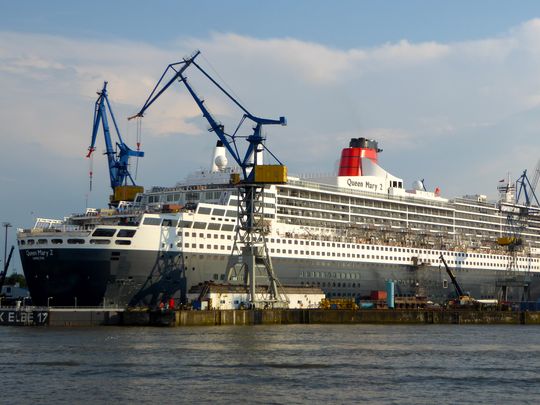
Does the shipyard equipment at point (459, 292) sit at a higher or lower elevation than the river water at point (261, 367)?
higher

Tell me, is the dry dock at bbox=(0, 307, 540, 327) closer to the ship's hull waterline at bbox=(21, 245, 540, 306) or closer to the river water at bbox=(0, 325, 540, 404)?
the ship's hull waterline at bbox=(21, 245, 540, 306)

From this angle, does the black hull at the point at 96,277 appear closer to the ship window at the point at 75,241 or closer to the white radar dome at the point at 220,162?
the ship window at the point at 75,241

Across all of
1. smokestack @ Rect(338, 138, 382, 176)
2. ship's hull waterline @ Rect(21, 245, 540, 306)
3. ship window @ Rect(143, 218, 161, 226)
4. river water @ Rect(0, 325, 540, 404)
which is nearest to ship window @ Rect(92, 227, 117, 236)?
ship's hull waterline @ Rect(21, 245, 540, 306)

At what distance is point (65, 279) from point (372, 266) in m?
32.3

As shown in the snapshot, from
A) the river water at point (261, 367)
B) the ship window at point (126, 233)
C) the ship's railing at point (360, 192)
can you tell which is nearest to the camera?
the river water at point (261, 367)

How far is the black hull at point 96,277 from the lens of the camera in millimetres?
67250

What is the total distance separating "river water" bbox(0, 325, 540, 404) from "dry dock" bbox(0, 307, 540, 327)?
11.5 feet

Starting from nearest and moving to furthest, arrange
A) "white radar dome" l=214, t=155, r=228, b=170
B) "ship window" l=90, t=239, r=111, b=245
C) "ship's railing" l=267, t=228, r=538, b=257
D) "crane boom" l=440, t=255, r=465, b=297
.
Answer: "ship window" l=90, t=239, r=111, b=245, "ship's railing" l=267, t=228, r=538, b=257, "white radar dome" l=214, t=155, r=228, b=170, "crane boom" l=440, t=255, r=465, b=297

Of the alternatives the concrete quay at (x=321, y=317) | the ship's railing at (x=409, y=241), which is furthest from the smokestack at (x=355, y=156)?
the concrete quay at (x=321, y=317)

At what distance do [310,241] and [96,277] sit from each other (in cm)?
2211

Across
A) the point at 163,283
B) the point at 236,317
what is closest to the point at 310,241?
the point at 236,317

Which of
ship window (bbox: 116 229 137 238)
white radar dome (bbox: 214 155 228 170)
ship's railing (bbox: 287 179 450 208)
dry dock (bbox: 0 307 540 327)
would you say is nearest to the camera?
dry dock (bbox: 0 307 540 327)

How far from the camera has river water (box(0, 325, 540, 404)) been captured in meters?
34.7

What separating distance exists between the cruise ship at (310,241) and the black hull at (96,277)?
0.08 m
